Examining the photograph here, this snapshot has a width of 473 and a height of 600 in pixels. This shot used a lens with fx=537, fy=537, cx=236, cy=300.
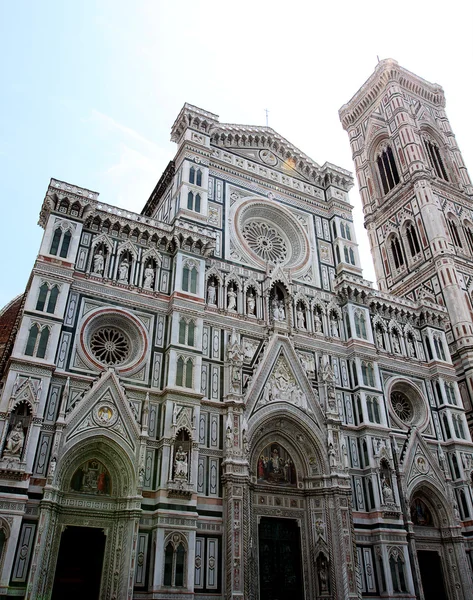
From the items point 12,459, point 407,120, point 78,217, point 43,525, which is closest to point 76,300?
point 78,217

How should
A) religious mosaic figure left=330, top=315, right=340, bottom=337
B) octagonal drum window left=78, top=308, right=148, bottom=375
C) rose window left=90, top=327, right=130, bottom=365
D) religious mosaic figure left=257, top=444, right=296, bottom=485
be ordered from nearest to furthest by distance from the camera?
octagonal drum window left=78, top=308, right=148, bottom=375
rose window left=90, top=327, right=130, bottom=365
religious mosaic figure left=257, top=444, right=296, bottom=485
religious mosaic figure left=330, top=315, right=340, bottom=337

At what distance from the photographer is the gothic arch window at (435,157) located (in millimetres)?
37478

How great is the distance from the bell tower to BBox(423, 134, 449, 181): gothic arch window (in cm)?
9

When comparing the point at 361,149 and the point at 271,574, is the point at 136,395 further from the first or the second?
the point at 361,149

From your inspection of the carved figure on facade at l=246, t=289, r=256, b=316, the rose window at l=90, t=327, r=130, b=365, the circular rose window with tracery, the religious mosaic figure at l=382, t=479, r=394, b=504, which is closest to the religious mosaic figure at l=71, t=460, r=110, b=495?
the rose window at l=90, t=327, r=130, b=365

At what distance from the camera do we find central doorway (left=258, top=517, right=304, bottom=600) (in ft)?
58.0

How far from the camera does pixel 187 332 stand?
19.4 m

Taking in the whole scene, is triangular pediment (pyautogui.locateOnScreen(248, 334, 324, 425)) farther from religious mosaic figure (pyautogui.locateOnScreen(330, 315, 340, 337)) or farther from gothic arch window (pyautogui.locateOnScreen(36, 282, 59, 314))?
gothic arch window (pyautogui.locateOnScreen(36, 282, 59, 314))

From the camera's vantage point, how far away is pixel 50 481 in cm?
1477

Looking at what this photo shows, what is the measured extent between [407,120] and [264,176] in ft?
56.2

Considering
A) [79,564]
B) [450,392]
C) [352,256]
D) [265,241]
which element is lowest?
[79,564]

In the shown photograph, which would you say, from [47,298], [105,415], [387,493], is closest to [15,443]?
[105,415]

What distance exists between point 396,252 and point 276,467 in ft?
68.4

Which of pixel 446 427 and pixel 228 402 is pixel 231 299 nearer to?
pixel 228 402
